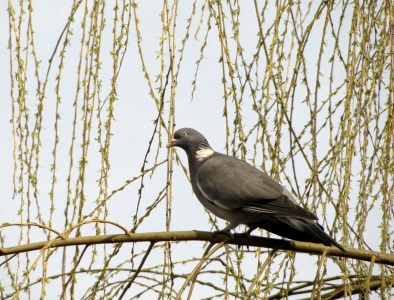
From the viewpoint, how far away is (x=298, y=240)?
272 centimetres

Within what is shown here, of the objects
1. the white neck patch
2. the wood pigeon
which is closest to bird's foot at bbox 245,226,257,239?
the wood pigeon

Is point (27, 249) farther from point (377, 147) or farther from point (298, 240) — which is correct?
point (377, 147)

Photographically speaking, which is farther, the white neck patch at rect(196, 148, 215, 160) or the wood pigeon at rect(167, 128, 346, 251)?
the white neck patch at rect(196, 148, 215, 160)

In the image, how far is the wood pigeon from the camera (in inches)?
103

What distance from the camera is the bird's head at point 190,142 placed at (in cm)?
349

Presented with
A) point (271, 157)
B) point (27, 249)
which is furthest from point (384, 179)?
point (27, 249)

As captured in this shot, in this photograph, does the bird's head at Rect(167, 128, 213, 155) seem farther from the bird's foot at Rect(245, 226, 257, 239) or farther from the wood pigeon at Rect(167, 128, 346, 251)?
the bird's foot at Rect(245, 226, 257, 239)

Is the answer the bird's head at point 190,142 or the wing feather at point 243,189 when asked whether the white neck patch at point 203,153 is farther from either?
the wing feather at point 243,189

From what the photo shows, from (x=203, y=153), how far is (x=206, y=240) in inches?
39.2

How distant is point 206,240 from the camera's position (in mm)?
2516

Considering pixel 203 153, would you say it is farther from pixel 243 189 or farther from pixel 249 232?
pixel 249 232

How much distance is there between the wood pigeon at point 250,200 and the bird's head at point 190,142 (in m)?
0.17

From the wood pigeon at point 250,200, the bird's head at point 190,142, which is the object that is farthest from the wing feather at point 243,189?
the bird's head at point 190,142

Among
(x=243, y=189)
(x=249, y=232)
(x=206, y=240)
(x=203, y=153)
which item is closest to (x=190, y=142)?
(x=203, y=153)
